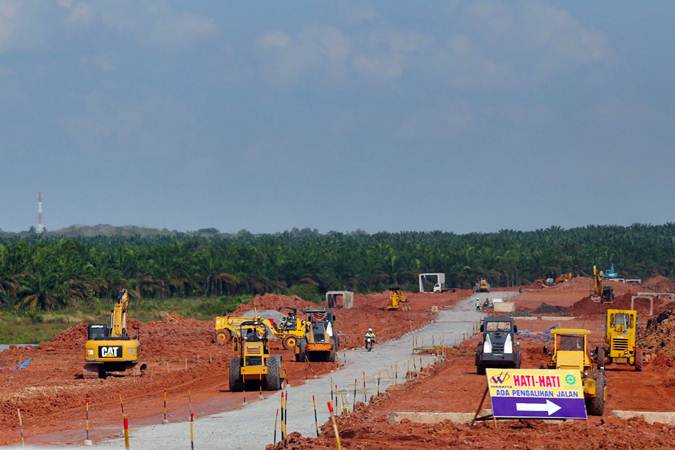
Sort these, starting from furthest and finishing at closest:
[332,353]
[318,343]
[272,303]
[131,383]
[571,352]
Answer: [272,303]
[332,353]
[318,343]
[131,383]
[571,352]

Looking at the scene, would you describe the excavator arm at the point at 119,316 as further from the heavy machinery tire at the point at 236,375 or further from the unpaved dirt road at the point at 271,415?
the heavy machinery tire at the point at 236,375

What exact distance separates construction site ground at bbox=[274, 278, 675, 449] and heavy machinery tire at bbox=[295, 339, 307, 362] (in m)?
6.83

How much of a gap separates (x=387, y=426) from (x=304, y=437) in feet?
7.21

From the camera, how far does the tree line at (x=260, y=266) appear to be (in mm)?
106750

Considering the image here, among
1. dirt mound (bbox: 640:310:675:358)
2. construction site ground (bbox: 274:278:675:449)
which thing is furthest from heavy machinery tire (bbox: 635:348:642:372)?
dirt mound (bbox: 640:310:675:358)

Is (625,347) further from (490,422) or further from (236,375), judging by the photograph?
(490,422)

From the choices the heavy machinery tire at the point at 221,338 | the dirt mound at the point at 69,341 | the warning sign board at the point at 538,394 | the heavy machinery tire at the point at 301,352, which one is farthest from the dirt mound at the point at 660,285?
the warning sign board at the point at 538,394

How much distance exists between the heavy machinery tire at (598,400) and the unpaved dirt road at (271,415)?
7684mm

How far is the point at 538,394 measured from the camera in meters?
26.8

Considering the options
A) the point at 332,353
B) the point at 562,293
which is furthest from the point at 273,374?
the point at 562,293

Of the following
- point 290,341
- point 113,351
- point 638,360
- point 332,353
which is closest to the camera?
point 113,351

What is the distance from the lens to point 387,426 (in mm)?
29594

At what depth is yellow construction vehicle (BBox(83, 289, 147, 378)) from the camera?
165ft

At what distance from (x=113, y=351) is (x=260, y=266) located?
9053cm
